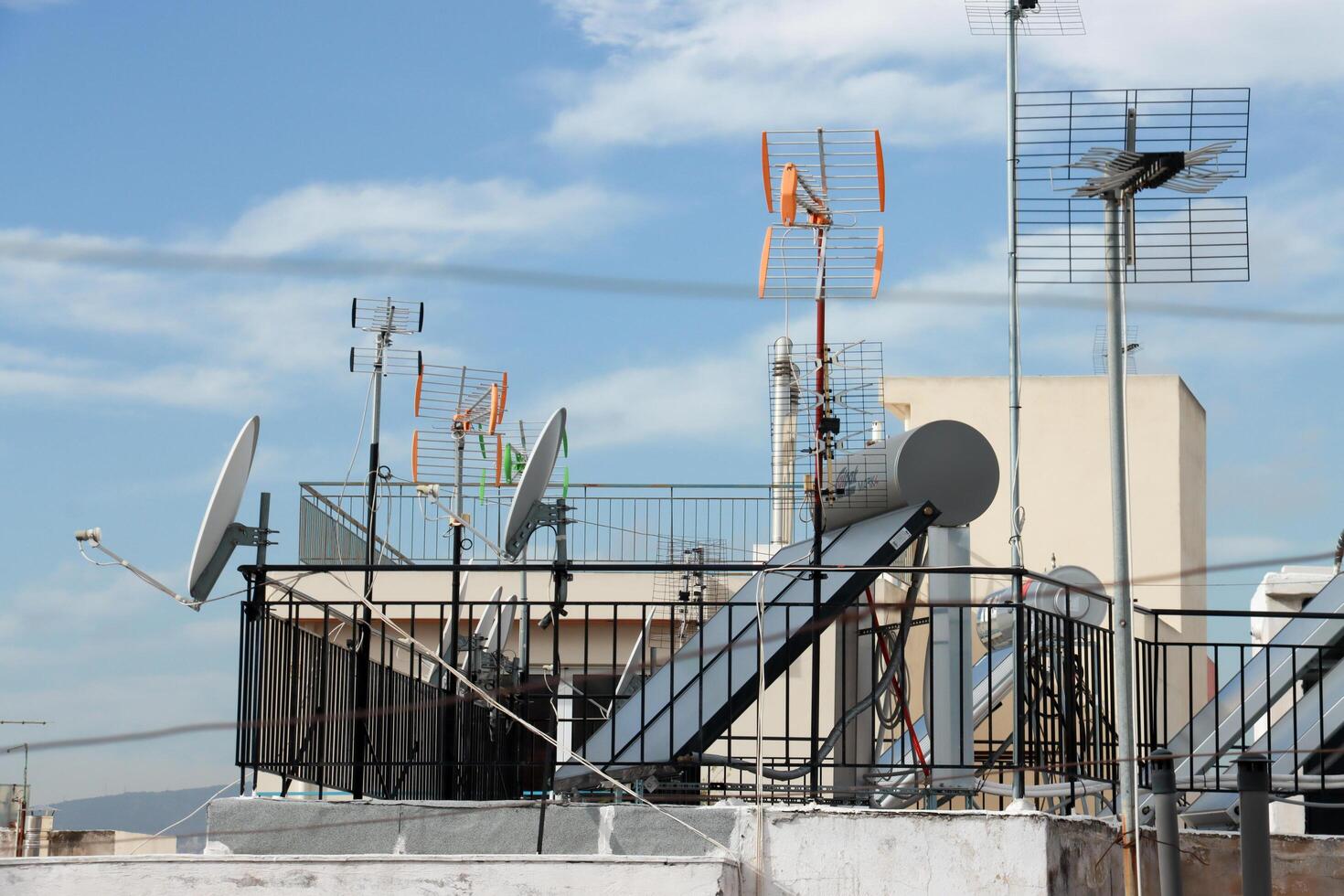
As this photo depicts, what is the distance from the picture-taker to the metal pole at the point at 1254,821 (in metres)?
6.91

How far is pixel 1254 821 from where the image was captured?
694 cm

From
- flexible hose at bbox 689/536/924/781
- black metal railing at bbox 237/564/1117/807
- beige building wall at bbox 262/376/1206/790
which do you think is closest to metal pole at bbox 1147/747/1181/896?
black metal railing at bbox 237/564/1117/807

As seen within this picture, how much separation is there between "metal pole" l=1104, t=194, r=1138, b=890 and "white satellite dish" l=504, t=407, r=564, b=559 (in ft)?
11.1

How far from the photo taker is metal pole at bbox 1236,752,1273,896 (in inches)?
272

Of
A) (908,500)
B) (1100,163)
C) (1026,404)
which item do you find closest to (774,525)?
(1026,404)

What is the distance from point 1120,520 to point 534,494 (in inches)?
138

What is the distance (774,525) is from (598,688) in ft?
13.8

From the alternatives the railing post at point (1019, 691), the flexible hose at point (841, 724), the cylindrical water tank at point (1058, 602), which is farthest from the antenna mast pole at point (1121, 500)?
the flexible hose at point (841, 724)

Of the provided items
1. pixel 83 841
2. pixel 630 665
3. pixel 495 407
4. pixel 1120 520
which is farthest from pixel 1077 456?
pixel 1120 520

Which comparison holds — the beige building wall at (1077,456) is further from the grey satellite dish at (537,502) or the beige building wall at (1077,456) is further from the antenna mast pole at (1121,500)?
the antenna mast pole at (1121,500)

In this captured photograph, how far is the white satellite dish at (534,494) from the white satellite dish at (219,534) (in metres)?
1.58

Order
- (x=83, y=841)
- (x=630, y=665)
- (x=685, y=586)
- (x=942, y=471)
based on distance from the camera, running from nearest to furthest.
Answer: (x=942, y=471) → (x=630, y=665) → (x=685, y=586) → (x=83, y=841)

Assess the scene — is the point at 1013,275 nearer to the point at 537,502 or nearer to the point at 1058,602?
the point at 1058,602

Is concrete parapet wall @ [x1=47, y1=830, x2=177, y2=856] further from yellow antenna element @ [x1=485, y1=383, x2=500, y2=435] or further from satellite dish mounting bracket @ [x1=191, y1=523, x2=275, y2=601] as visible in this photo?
satellite dish mounting bracket @ [x1=191, y1=523, x2=275, y2=601]
